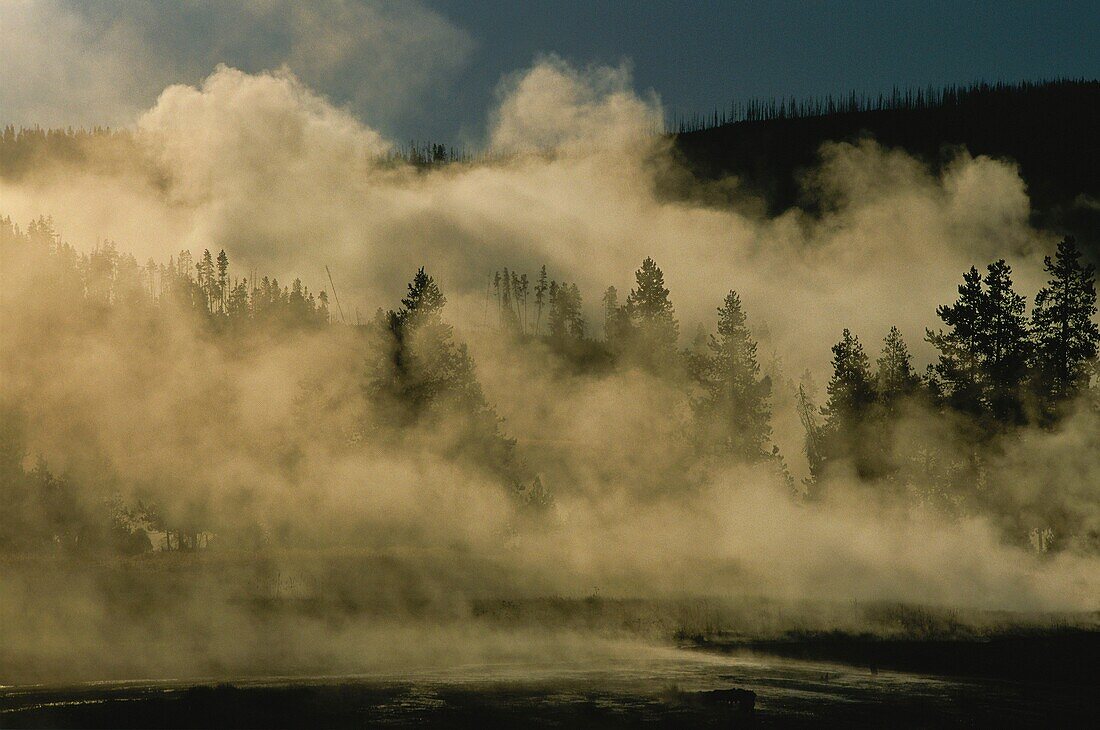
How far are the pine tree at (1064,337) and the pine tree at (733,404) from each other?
57.4 feet

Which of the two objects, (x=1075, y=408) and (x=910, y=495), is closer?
(x=1075, y=408)

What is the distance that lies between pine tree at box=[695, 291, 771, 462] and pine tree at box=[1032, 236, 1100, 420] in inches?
688

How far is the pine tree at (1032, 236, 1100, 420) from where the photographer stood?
198 feet

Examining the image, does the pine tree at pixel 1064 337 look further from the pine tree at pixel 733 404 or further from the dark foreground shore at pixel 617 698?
the dark foreground shore at pixel 617 698

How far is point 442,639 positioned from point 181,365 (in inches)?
2295

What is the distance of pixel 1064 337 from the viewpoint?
61.8m

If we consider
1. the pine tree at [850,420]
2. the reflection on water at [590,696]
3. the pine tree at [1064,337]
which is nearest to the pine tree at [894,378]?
the pine tree at [850,420]

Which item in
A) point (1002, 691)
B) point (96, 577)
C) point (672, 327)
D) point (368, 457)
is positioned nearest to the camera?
point (1002, 691)

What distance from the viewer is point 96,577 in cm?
6397

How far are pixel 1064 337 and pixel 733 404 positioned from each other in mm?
20323

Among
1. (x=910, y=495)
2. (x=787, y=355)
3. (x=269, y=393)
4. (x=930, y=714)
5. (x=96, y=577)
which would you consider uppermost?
(x=787, y=355)

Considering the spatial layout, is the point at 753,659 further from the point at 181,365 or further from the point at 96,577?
the point at 181,365

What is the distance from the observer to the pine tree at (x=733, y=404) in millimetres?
73188

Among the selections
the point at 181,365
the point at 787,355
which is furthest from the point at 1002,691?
the point at 787,355
